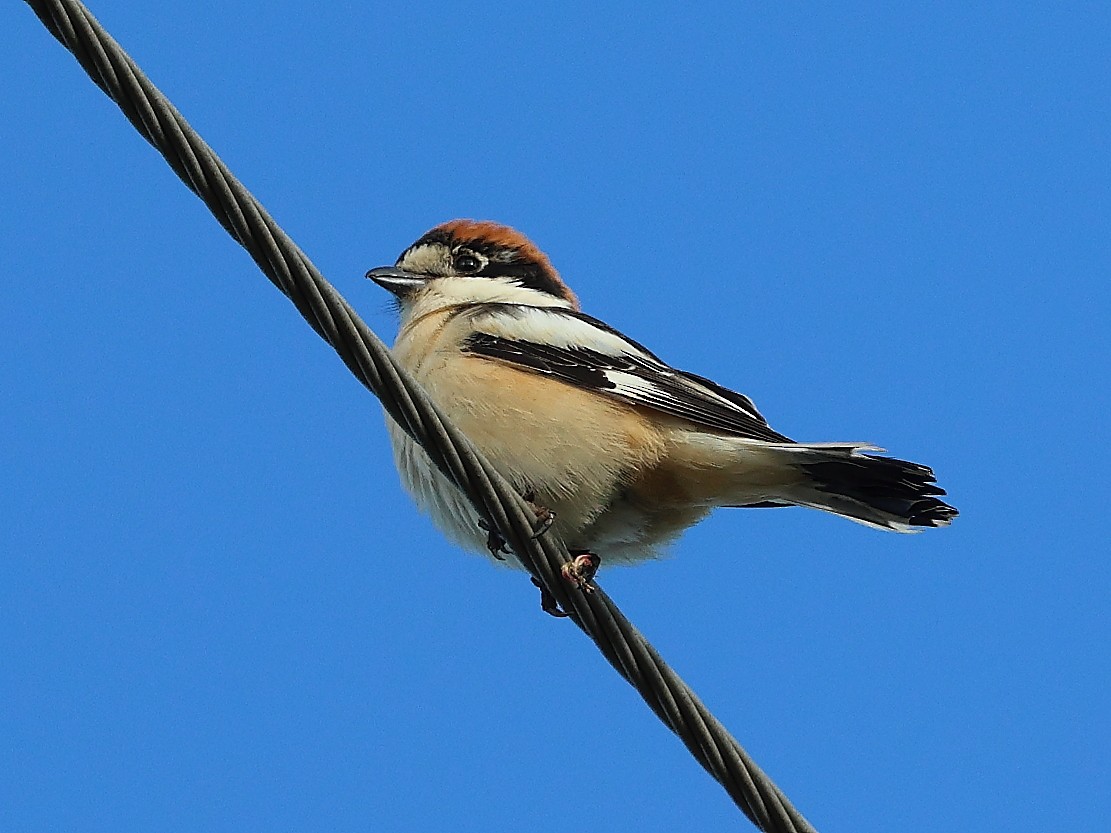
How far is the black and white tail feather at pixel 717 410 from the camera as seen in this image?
4922 millimetres

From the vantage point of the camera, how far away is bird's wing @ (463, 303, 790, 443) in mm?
5055

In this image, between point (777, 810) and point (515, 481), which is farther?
point (515, 481)

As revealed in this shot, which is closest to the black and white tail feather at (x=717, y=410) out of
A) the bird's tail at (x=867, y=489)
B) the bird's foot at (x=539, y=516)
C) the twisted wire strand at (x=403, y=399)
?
the bird's tail at (x=867, y=489)

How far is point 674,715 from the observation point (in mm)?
3805

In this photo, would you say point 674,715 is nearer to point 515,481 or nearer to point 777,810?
point 777,810

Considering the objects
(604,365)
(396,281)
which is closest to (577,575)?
(604,365)

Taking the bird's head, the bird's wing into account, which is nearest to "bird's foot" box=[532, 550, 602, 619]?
the bird's wing

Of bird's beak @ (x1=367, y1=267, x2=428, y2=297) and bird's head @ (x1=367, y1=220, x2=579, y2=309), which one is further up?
bird's head @ (x1=367, y1=220, x2=579, y2=309)

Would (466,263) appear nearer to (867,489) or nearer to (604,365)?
(604,365)

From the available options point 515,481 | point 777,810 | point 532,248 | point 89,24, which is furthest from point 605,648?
point 532,248

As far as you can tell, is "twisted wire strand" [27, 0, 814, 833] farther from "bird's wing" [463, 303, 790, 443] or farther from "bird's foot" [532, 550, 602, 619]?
"bird's wing" [463, 303, 790, 443]

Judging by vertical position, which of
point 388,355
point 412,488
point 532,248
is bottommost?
point 388,355

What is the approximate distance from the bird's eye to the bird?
38.1 inches

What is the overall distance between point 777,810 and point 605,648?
0.67 m
